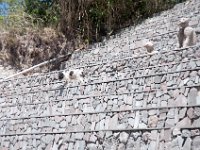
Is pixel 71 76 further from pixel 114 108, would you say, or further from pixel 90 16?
pixel 90 16

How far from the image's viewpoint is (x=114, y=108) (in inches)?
277

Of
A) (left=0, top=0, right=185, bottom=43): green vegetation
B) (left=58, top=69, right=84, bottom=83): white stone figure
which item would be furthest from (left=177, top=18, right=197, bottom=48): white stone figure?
(left=0, top=0, right=185, bottom=43): green vegetation

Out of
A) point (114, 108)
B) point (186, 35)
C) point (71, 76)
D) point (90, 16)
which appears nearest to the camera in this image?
point (114, 108)

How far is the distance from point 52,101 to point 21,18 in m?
7.94

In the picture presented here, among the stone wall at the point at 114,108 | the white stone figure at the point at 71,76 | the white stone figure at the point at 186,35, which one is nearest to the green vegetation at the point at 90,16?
the stone wall at the point at 114,108

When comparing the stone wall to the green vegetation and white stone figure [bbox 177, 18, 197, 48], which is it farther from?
the green vegetation

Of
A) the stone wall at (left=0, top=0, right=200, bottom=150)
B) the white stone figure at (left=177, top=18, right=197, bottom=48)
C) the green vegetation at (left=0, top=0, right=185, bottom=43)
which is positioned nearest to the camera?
the stone wall at (left=0, top=0, right=200, bottom=150)

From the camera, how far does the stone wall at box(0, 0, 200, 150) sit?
590 centimetres

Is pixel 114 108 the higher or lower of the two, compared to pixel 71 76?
lower

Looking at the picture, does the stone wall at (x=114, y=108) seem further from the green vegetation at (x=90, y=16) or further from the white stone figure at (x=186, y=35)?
the green vegetation at (x=90, y=16)

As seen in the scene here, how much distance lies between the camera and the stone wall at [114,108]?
19.4 ft

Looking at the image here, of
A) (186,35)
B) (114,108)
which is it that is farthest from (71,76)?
(186,35)

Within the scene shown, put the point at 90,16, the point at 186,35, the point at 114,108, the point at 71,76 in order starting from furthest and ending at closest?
the point at 90,16
the point at 71,76
the point at 186,35
the point at 114,108

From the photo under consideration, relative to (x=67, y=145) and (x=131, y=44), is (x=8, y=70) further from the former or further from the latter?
(x=67, y=145)
